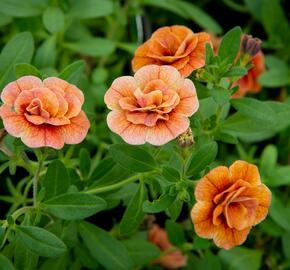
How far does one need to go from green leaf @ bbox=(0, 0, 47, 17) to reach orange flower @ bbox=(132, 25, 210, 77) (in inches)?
20.6

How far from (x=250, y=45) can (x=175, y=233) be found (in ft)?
1.62

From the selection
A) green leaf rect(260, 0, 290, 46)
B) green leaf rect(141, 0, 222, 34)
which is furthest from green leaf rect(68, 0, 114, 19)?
green leaf rect(260, 0, 290, 46)

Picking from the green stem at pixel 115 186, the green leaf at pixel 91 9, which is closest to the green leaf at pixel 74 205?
the green stem at pixel 115 186

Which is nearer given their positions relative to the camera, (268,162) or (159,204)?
(159,204)

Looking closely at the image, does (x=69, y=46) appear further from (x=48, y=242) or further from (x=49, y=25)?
(x=48, y=242)

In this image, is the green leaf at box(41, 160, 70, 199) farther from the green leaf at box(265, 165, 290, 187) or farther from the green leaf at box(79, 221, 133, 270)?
the green leaf at box(265, 165, 290, 187)

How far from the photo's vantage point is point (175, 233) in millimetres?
1586

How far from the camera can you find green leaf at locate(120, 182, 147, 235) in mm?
1313

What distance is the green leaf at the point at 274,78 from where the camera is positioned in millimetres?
1892

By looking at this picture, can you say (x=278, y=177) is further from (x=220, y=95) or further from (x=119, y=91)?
(x=119, y=91)

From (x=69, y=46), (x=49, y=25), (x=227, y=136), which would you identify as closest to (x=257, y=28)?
(x=69, y=46)

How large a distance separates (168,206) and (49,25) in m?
0.69

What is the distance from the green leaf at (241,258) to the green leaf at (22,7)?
80 centimetres

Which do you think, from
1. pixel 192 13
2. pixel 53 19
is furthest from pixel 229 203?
pixel 192 13
